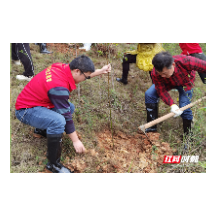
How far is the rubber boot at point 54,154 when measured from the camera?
6.67 feet

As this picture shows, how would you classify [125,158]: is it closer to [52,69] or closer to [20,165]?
[20,165]

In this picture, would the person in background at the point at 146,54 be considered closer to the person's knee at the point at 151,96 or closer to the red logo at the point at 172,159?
the person's knee at the point at 151,96

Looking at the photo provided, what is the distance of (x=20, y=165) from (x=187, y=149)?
2070 millimetres

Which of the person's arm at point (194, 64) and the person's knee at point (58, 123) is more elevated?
the person's arm at point (194, 64)

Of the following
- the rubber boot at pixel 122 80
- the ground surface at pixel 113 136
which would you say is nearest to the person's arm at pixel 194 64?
the ground surface at pixel 113 136

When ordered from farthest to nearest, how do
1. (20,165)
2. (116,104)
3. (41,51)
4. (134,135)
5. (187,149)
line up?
(41,51) < (116,104) < (134,135) < (187,149) < (20,165)

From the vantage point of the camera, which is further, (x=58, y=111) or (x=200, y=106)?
(x=200, y=106)

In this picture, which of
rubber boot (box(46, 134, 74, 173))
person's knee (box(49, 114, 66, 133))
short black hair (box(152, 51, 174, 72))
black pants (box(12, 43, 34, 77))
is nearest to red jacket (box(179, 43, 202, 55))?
short black hair (box(152, 51, 174, 72))

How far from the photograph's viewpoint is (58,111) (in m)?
1.99

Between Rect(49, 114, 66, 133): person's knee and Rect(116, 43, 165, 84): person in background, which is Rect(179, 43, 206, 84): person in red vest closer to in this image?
Rect(116, 43, 165, 84): person in background

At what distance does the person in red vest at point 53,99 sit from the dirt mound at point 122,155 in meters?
0.41

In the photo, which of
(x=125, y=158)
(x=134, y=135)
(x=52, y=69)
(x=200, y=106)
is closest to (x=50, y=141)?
(x=52, y=69)

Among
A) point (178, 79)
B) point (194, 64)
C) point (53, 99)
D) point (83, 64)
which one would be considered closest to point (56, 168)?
point (53, 99)

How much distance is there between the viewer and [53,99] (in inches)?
75.5
